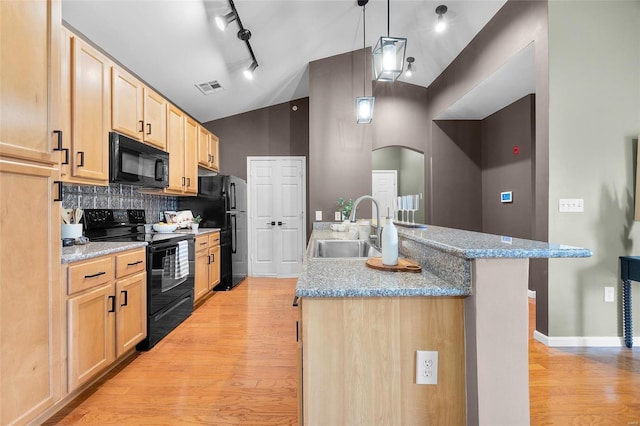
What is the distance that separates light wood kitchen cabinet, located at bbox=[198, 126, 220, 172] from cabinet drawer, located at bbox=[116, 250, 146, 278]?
7.19 ft

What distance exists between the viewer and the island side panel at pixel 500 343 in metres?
1.03

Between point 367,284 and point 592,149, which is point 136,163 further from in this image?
point 592,149

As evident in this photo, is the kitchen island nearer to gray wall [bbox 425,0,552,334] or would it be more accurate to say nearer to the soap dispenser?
the soap dispenser

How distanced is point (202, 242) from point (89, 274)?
186 cm

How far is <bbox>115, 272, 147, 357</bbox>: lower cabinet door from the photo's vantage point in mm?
2148

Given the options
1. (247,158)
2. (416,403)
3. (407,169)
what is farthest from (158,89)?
(407,169)

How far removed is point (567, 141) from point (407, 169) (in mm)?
3821

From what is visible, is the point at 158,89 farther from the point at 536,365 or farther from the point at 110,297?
the point at 536,365

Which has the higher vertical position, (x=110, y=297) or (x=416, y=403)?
(x=110, y=297)

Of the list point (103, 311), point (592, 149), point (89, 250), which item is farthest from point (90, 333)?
point (592, 149)

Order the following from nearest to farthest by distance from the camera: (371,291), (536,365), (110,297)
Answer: (371,291), (110,297), (536,365)

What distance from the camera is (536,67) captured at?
2.69m

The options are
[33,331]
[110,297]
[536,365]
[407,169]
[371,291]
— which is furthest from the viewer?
[407,169]

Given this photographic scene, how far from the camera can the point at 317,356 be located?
1.10m
